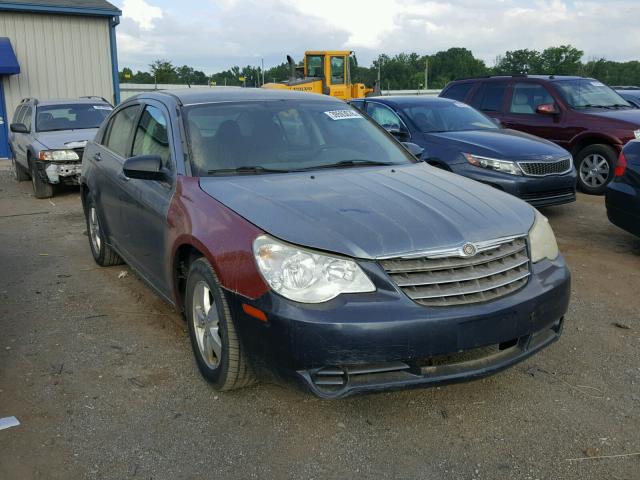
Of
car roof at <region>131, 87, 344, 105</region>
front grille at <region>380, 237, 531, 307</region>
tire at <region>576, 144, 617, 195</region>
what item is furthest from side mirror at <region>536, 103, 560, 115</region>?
front grille at <region>380, 237, 531, 307</region>

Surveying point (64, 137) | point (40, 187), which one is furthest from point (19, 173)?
point (64, 137)

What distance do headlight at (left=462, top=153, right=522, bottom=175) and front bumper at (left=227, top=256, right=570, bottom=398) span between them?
14.8 feet

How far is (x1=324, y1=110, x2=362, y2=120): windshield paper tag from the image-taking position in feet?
14.8

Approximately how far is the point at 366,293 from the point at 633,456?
4.63 ft

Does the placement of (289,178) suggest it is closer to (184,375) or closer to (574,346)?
(184,375)

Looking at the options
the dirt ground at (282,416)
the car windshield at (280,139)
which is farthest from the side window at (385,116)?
the dirt ground at (282,416)

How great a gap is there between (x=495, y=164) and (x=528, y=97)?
3.82 meters

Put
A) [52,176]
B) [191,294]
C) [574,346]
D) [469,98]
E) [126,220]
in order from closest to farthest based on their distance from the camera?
1. [191,294]
2. [574,346]
3. [126,220]
4. [52,176]
5. [469,98]

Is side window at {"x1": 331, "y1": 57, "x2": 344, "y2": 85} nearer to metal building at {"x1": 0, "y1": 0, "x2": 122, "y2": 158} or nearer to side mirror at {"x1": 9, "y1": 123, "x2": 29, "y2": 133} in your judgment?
metal building at {"x1": 0, "y1": 0, "x2": 122, "y2": 158}

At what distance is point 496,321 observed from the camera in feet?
9.41

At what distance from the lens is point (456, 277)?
2893mm

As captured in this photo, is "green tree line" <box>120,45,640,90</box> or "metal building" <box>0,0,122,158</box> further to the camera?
"green tree line" <box>120,45,640,90</box>

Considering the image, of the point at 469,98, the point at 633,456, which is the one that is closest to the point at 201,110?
the point at 633,456

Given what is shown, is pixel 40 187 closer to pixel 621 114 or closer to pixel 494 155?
pixel 494 155
